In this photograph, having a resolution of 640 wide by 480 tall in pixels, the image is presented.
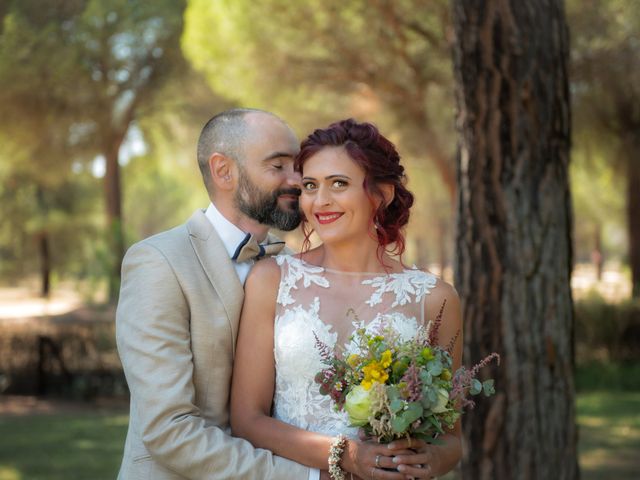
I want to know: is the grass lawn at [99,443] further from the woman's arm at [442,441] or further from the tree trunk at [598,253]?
the tree trunk at [598,253]

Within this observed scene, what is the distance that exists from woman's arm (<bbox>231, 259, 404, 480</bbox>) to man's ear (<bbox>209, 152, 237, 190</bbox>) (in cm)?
34

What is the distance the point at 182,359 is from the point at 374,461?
716 mm

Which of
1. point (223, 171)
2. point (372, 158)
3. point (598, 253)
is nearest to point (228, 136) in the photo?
point (223, 171)

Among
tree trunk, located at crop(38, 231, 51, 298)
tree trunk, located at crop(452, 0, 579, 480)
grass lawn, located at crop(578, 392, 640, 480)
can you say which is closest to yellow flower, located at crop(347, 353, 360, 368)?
tree trunk, located at crop(452, 0, 579, 480)

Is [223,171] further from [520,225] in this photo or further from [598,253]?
[598,253]

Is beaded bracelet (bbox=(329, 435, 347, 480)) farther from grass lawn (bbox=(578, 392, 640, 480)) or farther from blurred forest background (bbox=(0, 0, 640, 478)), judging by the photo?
blurred forest background (bbox=(0, 0, 640, 478))

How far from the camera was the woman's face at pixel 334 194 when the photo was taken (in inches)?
113

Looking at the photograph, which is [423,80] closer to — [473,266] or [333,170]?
[473,266]

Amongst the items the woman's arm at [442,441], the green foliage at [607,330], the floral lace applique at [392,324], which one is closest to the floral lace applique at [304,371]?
the floral lace applique at [392,324]

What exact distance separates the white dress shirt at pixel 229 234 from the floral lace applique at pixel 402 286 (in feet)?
1.50

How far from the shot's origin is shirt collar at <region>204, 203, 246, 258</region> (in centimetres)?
303

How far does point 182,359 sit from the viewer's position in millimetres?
2666

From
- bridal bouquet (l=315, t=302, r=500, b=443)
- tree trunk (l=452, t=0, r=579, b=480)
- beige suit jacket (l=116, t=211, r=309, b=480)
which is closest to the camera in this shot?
bridal bouquet (l=315, t=302, r=500, b=443)

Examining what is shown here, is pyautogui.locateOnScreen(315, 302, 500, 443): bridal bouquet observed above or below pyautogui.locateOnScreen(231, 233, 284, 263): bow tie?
below
